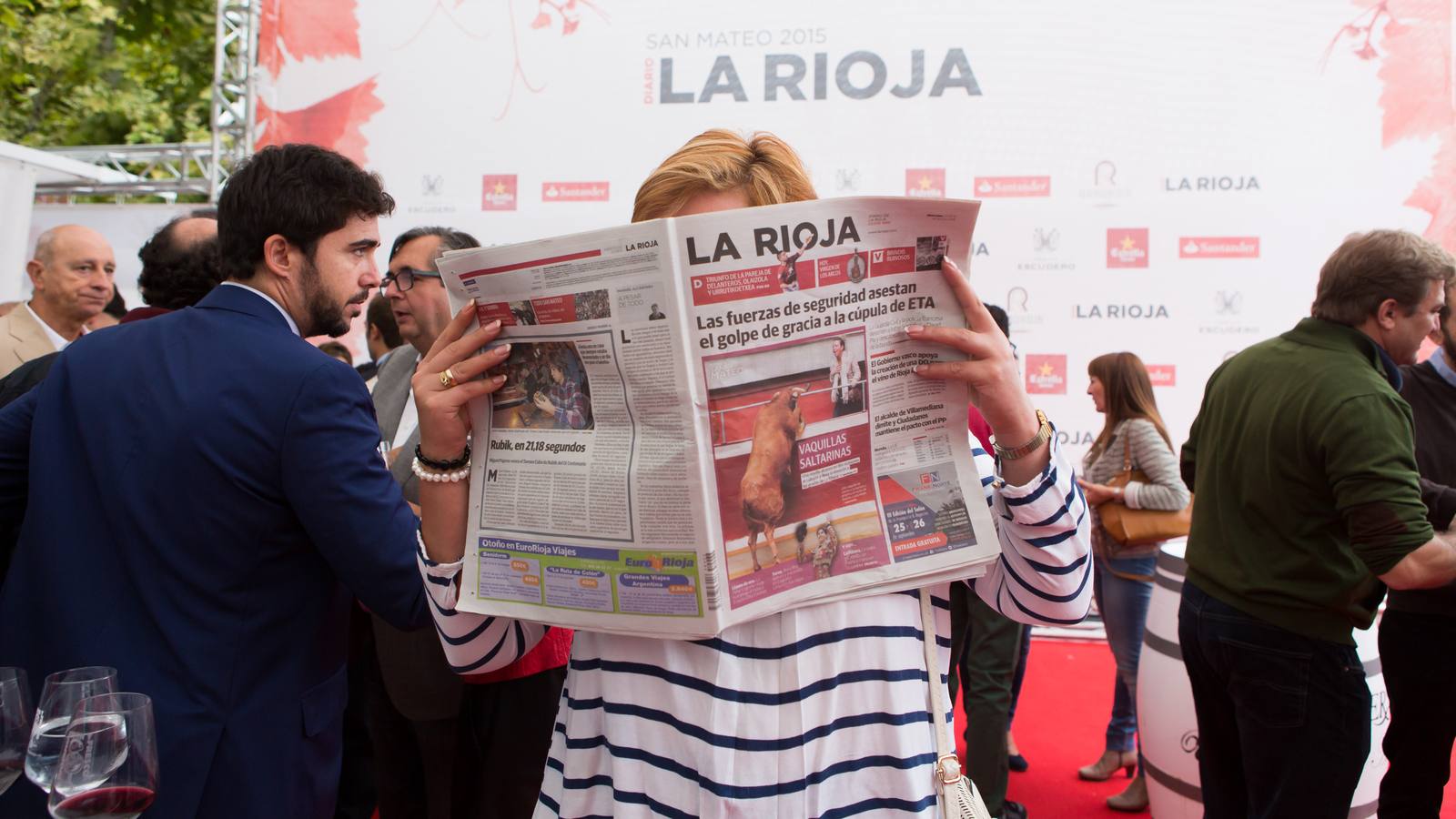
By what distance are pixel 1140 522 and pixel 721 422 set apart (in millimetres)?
3027

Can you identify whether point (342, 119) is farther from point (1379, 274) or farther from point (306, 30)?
point (1379, 274)

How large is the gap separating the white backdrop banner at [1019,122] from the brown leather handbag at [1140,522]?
1.80 metres

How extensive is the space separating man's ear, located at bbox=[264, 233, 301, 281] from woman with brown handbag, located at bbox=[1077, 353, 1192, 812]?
2.98m

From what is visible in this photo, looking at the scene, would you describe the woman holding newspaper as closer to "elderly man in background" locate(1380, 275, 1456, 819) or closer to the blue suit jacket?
the blue suit jacket

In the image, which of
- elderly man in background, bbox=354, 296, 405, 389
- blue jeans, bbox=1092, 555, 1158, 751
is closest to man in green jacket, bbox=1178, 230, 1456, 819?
blue jeans, bbox=1092, 555, 1158, 751

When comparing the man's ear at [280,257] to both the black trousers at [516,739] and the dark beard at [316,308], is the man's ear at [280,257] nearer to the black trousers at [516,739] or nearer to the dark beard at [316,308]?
the dark beard at [316,308]

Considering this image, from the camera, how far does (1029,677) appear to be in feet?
16.1

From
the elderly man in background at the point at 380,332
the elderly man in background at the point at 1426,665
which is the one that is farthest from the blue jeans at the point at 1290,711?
the elderly man in background at the point at 380,332

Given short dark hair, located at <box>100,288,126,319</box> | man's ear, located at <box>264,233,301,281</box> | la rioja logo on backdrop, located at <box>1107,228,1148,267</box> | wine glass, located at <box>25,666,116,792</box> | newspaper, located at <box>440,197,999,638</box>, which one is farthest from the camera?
la rioja logo on backdrop, located at <box>1107,228,1148,267</box>

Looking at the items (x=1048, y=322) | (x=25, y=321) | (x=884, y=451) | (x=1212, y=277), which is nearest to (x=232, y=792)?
(x=884, y=451)

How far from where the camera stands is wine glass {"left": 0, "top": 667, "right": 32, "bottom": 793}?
1.12m

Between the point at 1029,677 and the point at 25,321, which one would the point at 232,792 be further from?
the point at 1029,677

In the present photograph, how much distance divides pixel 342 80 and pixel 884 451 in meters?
5.91

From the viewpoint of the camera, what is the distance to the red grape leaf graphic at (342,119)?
593cm
